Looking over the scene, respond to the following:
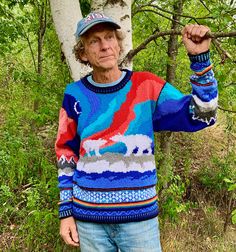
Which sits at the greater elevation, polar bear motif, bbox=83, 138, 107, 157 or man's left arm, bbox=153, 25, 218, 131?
man's left arm, bbox=153, 25, 218, 131

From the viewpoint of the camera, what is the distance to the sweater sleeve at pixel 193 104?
1587 millimetres

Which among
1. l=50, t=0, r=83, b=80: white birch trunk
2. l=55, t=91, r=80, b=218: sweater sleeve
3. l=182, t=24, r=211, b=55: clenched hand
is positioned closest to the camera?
l=182, t=24, r=211, b=55: clenched hand

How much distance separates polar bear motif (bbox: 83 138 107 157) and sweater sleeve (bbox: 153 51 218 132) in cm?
27

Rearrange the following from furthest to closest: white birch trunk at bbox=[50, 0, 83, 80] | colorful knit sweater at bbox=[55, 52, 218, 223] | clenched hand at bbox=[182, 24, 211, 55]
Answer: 1. white birch trunk at bbox=[50, 0, 83, 80]
2. colorful knit sweater at bbox=[55, 52, 218, 223]
3. clenched hand at bbox=[182, 24, 211, 55]

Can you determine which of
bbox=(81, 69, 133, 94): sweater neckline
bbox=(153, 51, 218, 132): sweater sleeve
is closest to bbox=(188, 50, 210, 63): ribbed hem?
bbox=(153, 51, 218, 132): sweater sleeve

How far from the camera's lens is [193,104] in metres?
1.65

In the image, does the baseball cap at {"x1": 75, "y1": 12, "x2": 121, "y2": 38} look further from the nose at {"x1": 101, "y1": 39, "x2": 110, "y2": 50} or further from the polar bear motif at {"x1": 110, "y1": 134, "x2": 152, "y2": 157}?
the polar bear motif at {"x1": 110, "y1": 134, "x2": 152, "y2": 157}

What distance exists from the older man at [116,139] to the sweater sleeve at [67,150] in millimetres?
24

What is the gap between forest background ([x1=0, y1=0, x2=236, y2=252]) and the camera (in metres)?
3.11

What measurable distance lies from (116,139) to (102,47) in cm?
42

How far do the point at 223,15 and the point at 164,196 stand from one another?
6.76ft

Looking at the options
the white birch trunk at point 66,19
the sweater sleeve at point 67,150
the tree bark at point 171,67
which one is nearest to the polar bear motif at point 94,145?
the sweater sleeve at point 67,150

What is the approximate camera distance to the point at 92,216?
184cm

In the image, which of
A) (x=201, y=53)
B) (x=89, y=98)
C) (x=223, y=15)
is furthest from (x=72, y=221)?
(x=223, y=15)
